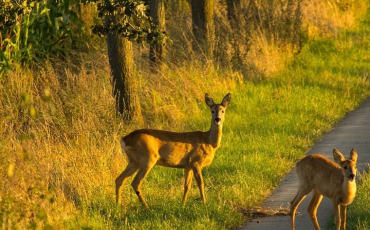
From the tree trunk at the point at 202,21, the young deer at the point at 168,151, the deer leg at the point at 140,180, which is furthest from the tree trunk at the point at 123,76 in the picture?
the tree trunk at the point at 202,21

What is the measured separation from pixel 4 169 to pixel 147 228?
5.63 ft

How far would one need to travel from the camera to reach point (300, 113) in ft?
47.4

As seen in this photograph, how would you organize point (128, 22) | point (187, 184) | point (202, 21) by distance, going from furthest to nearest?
point (202, 21) → point (128, 22) → point (187, 184)

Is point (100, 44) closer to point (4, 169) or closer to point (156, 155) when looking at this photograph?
point (156, 155)

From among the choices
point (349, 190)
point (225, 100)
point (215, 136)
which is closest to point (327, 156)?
point (225, 100)

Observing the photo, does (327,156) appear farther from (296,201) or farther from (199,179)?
(296,201)

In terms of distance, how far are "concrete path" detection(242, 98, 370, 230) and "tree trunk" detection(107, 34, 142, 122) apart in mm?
3267

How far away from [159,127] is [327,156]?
3.22 meters

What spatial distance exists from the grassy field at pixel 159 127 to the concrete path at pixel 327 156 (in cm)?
20

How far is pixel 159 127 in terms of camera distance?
13.1 m

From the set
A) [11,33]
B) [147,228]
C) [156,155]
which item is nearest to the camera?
[147,228]

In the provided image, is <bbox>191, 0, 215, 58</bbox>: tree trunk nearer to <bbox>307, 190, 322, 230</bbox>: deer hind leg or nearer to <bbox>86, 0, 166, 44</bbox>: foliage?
<bbox>86, 0, 166, 44</bbox>: foliage

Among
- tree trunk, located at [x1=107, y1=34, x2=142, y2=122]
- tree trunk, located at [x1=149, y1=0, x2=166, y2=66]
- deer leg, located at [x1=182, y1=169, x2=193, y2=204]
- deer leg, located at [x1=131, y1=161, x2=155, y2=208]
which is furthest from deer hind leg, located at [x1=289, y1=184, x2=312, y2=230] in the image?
tree trunk, located at [x1=149, y1=0, x2=166, y2=66]

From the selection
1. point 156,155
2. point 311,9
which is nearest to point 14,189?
point 156,155
